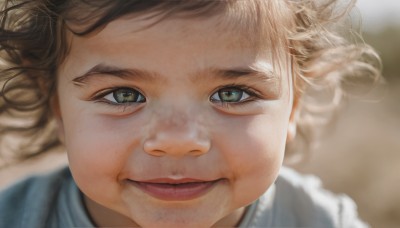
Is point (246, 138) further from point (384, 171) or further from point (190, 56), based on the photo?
point (384, 171)

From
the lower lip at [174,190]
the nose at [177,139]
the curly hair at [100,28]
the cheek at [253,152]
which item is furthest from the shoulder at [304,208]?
the nose at [177,139]

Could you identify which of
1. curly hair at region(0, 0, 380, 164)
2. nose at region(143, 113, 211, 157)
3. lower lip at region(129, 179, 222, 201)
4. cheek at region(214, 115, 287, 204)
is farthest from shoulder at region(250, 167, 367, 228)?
nose at region(143, 113, 211, 157)

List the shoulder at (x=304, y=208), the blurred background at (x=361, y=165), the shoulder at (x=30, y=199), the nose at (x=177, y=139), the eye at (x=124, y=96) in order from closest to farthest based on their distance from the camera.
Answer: the nose at (x=177, y=139) → the eye at (x=124, y=96) → the shoulder at (x=30, y=199) → the shoulder at (x=304, y=208) → the blurred background at (x=361, y=165)

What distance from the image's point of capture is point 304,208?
2482 mm

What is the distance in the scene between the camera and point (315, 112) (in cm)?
293

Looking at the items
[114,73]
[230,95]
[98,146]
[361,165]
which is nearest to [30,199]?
[98,146]

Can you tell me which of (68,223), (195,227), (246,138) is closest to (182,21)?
(246,138)

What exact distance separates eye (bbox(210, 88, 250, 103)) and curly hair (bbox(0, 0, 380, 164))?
0.14 m

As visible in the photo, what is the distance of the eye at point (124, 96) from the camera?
1856 mm

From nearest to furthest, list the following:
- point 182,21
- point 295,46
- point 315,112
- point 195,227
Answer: point 182,21 → point 195,227 → point 295,46 → point 315,112

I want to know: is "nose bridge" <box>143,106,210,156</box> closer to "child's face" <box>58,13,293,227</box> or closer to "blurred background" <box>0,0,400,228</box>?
"child's face" <box>58,13,293,227</box>

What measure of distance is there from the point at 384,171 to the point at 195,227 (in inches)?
87.1

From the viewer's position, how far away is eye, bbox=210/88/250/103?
1.87m

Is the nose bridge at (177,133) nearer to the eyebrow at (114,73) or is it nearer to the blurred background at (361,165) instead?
the eyebrow at (114,73)
